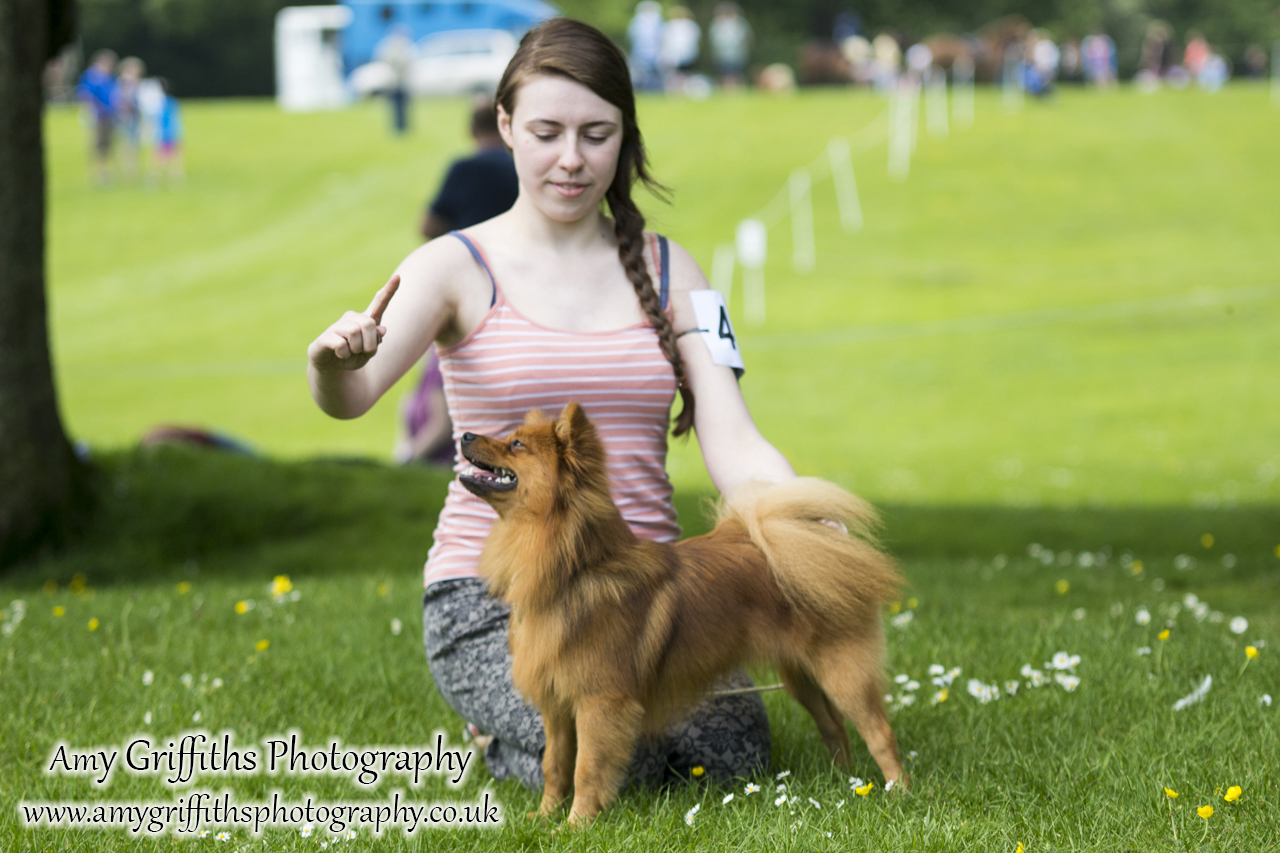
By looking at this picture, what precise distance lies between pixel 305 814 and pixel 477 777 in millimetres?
566

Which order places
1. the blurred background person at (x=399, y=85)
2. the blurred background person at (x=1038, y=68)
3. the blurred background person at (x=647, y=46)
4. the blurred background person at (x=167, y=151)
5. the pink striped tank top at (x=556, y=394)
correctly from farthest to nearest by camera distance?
the blurred background person at (x=647, y=46)
the blurred background person at (x=1038, y=68)
the blurred background person at (x=399, y=85)
the blurred background person at (x=167, y=151)
the pink striped tank top at (x=556, y=394)

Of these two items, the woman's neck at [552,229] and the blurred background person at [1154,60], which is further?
the blurred background person at [1154,60]

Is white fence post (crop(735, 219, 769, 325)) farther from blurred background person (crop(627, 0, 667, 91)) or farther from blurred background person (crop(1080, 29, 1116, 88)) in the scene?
blurred background person (crop(1080, 29, 1116, 88))

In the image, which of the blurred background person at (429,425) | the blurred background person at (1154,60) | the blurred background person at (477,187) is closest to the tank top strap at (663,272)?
the blurred background person at (477,187)

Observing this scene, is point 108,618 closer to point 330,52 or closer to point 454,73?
point 454,73

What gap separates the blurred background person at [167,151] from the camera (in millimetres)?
27156

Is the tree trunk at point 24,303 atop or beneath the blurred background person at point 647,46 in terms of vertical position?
atop

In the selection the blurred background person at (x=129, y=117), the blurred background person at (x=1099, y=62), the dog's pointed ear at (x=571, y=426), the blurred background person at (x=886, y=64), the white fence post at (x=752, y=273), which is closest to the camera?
the dog's pointed ear at (x=571, y=426)

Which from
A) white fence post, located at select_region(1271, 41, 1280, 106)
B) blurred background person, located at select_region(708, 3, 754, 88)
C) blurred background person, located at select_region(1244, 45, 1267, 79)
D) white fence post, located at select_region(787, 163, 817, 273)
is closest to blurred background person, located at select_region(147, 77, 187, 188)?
white fence post, located at select_region(787, 163, 817, 273)

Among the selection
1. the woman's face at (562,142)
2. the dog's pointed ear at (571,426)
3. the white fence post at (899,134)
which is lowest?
the white fence post at (899,134)

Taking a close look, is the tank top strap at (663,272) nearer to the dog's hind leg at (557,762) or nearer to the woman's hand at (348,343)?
the woman's hand at (348,343)

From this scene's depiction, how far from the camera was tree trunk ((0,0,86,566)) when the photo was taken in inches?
247

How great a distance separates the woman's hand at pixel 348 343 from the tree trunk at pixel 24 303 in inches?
162

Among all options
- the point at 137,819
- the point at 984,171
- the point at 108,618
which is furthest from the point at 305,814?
the point at 984,171
